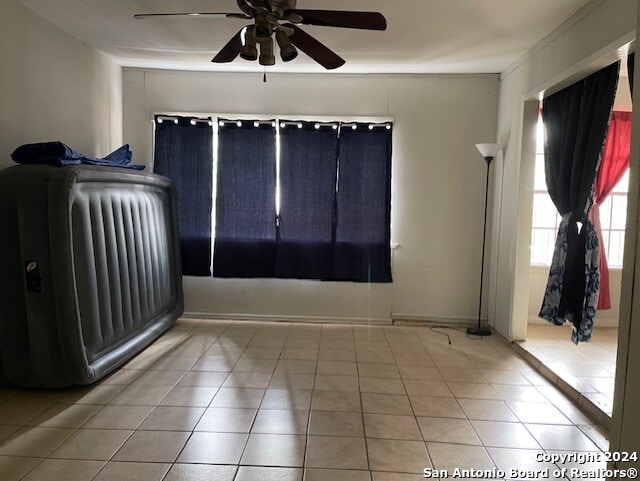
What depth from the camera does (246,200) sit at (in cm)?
454

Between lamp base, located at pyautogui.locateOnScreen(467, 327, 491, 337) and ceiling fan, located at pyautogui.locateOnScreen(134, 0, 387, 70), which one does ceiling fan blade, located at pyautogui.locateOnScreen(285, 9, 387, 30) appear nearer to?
ceiling fan, located at pyautogui.locateOnScreen(134, 0, 387, 70)

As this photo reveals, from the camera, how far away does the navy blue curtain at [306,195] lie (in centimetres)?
450

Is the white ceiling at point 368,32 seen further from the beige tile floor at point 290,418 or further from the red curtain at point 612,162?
the beige tile floor at point 290,418

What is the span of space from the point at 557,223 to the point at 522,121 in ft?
5.05

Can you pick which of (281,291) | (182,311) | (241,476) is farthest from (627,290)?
(182,311)

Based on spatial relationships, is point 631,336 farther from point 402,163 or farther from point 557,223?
point 557,223

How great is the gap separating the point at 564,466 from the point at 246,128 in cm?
384

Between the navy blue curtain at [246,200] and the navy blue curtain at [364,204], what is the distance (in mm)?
722

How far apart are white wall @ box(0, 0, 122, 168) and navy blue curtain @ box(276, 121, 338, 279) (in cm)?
176

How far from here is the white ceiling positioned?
2994 mm

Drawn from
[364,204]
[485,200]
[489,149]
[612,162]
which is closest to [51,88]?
[364,204]

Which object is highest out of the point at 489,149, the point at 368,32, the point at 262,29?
the point at 368,32

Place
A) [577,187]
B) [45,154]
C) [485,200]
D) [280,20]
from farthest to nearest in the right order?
[485,200], [577,187], [45,154], [280,20]

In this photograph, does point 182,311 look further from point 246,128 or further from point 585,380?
point 585,380
